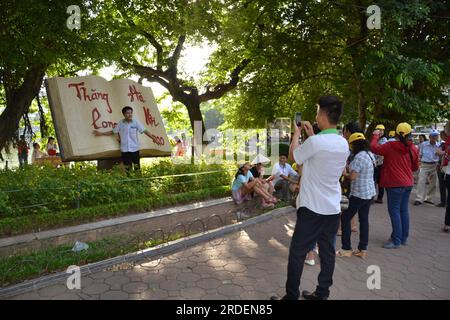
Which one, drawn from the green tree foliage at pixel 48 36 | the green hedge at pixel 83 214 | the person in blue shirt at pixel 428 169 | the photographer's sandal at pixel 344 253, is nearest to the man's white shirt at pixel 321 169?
the photographer's sandal at pixel 344 253

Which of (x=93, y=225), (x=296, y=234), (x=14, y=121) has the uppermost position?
(x=14, y=121)

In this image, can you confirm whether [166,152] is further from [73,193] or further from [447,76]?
[447,76]

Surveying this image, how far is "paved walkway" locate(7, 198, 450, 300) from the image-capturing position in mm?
3893

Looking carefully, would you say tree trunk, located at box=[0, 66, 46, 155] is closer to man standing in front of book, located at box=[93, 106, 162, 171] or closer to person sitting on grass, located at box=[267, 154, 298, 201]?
man standing in front of book, located at box=[93, 106, 162, 171]

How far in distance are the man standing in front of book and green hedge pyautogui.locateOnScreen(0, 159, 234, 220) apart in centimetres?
40

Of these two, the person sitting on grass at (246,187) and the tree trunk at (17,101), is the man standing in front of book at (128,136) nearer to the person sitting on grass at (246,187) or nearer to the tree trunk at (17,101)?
the person sitting on grass at (246,187)

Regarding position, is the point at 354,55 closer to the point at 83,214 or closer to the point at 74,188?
the point at 74,188

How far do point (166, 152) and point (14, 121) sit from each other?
391 centimetres

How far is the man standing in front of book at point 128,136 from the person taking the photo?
26.0 ft

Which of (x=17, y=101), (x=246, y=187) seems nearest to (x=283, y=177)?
(x=246, y=187)

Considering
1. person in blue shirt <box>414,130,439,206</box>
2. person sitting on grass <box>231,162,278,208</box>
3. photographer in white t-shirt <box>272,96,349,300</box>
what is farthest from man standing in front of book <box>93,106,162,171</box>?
person in blue shirt <box>414,130,439,206</box>

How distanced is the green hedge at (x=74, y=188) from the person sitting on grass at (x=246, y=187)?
1103mm
